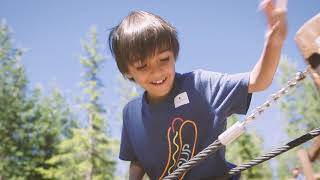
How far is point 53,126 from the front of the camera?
23125 mm

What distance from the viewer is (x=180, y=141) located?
2.03m

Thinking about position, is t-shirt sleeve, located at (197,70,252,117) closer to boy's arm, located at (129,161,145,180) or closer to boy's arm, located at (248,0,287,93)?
boy's arm, located at (248,0,287,93)

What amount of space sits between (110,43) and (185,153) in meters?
0.80

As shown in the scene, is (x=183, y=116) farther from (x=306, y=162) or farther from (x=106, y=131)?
(x=106, y=131)

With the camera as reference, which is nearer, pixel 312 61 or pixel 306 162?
pixel 312 61

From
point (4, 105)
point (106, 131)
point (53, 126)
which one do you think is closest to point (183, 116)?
point (106, 131)

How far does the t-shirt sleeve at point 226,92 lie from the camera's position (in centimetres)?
180

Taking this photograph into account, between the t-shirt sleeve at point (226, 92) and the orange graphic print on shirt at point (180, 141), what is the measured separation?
0.18 metres

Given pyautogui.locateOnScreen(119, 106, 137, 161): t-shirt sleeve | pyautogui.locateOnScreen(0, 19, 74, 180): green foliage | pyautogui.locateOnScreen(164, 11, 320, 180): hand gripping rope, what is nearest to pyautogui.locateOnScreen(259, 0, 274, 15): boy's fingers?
pyautogui.locateOnScreen(164, 11, 320, 180): hand gripping rope

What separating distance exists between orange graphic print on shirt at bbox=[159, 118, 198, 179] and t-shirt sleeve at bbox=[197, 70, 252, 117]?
0.60ft

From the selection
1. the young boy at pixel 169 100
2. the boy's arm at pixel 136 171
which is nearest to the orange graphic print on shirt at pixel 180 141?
the young boy at pixel 169 100

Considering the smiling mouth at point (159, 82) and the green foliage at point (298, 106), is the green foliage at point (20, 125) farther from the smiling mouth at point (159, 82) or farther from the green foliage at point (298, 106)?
the smiling mouth at point (159, 82)

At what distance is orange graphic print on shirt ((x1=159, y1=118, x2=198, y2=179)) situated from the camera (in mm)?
2016

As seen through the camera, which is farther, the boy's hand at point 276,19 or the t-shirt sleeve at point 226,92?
the t-shirt sleeve at point 226,92
